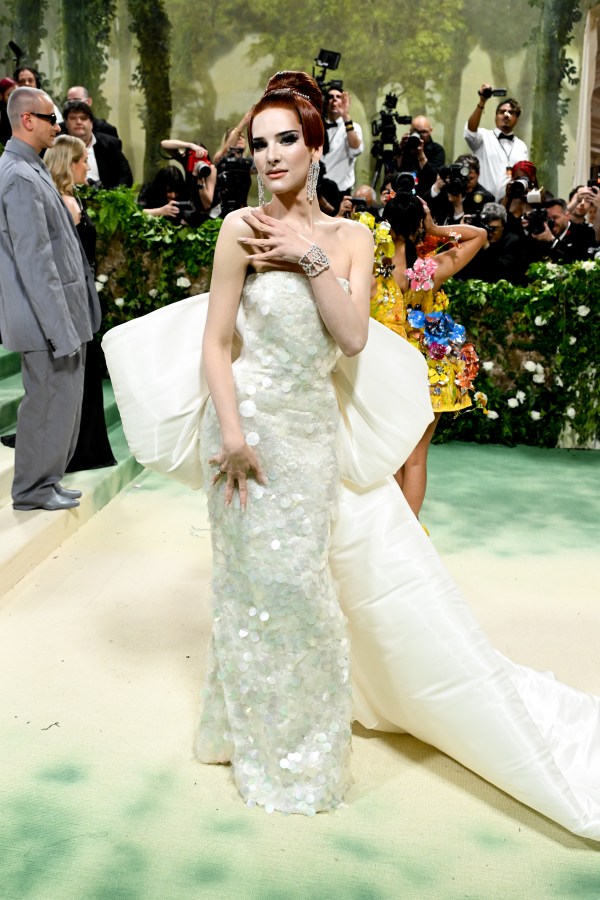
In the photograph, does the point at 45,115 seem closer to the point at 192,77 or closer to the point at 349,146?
the point at 349,146

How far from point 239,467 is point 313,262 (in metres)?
0.58

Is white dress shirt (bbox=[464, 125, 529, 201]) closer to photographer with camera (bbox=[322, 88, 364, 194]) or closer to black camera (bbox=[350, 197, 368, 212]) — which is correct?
photographer with camera (bbox=[322, 88, 364, 194])

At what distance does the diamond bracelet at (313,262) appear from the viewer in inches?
98.3

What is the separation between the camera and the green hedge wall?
6762mm

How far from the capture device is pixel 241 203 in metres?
7.67

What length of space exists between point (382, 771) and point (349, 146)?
789cm

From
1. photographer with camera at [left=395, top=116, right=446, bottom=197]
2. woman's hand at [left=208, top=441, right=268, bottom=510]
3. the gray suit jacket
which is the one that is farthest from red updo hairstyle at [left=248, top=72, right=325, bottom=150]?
photographer with camera at [left=395, top=116, right=446, bottom=197]

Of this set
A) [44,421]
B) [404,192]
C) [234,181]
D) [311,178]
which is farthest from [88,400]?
[311,178]

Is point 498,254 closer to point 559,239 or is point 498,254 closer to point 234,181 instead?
point 559,239

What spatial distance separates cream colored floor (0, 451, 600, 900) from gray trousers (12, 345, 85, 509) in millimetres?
660

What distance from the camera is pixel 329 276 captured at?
2.52m

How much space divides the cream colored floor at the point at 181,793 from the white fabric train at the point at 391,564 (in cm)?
16

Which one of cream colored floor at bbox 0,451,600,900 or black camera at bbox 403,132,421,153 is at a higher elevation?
black camera at bbox 403,132,421,153

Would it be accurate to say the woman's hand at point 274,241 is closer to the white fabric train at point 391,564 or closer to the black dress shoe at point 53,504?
the white fabric train at point 391,564
